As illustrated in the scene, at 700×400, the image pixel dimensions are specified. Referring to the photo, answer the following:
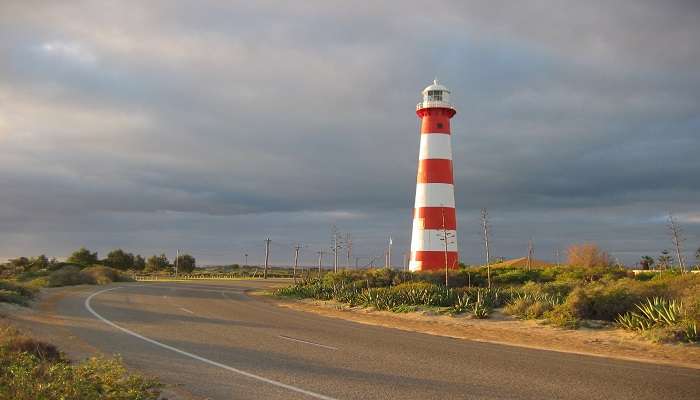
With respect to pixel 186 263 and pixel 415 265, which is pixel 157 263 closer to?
pixel 186 263

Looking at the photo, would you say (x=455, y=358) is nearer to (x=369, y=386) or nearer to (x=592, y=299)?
(x=369, y=386)

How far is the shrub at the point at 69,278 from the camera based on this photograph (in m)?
45.7

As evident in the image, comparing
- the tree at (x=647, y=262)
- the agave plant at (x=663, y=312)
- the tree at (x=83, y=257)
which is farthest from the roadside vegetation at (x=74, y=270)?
the tree at (x=647, y=262)

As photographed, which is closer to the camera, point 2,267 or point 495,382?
point 495,382

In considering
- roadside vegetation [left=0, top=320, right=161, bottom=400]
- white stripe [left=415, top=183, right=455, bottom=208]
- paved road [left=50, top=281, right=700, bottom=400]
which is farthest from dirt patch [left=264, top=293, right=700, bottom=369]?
white stripe [left=415, top=183, right=455, bottom=208]

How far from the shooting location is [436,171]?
1446 inches

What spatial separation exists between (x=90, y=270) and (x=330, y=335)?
45.9 m

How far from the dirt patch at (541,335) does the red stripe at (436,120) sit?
1618cm

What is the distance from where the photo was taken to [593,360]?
41.1ft

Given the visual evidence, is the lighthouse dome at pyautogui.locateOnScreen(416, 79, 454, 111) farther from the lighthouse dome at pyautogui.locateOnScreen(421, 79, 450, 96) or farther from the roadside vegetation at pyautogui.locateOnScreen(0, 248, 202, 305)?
the roadside vegetation at pyautogui.locateOnScreen(0, 248, 202, 305)

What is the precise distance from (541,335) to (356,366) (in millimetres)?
9369

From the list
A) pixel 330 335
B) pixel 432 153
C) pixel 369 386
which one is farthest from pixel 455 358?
pixel 432 153

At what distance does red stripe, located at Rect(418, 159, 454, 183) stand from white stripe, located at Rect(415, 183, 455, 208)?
336 millimetres

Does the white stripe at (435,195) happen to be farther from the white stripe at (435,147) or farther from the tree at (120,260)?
the tree at (120,260)
